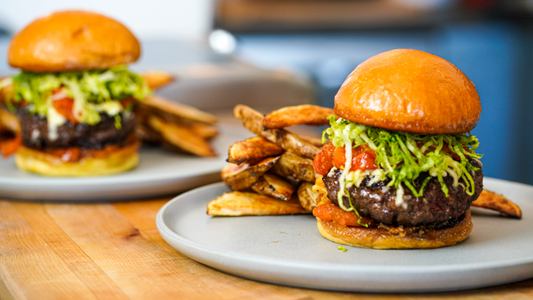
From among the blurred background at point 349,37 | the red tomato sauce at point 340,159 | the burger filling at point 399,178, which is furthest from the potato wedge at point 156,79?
the blurred background at point 349,37

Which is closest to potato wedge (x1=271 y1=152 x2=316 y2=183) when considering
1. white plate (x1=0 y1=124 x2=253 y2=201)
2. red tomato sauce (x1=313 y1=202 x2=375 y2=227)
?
red tomato sauce (x1=313 y1=202 x2=375 y2=227)

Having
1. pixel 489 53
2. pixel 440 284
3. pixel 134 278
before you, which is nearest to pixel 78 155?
pixel 134 278

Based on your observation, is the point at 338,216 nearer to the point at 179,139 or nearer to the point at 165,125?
the point at 179,139

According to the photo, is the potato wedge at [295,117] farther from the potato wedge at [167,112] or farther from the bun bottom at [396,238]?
the potato wedge at [167,112]

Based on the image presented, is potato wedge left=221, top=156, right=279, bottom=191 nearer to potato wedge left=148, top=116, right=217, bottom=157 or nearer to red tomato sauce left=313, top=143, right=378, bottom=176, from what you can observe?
red tomato sauce left=313, top=143, right=378, bottom=176

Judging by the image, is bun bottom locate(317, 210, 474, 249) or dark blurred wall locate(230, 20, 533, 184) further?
dark blurred wall locate(230, 20, 533, 184)

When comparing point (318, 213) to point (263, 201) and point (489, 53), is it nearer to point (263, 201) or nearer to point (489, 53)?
point (263, 201)

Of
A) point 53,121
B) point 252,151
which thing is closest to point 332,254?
point 252,151
